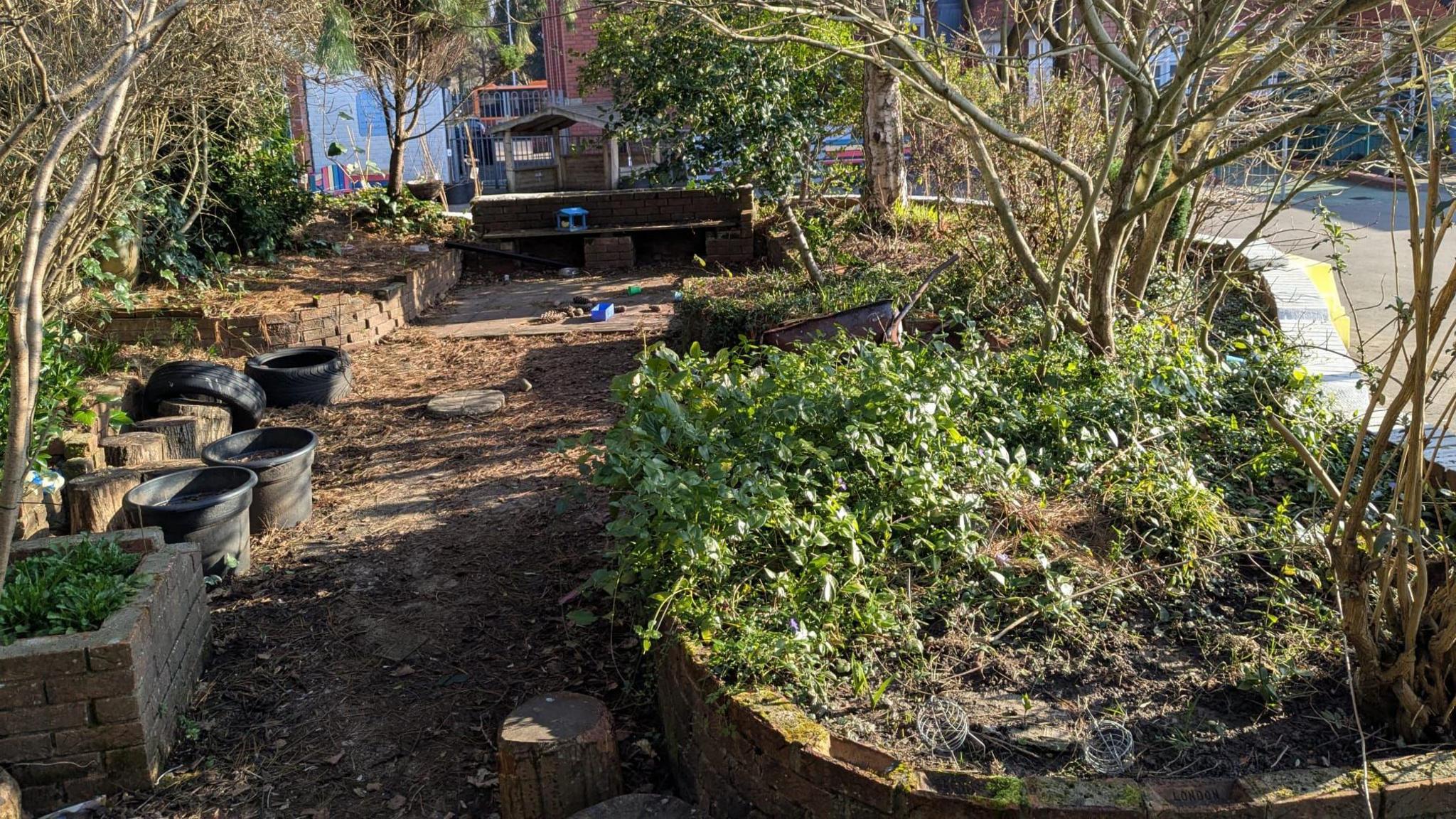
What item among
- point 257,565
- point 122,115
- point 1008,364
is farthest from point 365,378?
point 1008,364

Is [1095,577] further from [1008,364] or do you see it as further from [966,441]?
[1008,364]

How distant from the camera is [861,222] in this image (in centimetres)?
1073

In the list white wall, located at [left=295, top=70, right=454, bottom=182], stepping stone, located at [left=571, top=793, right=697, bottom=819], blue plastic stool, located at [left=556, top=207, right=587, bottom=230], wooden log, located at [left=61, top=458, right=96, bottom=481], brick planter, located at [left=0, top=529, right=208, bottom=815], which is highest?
white wall, located at [left=295, top=70, right=454, bottom=182]

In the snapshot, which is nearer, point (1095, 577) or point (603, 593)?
point (1095, 577)

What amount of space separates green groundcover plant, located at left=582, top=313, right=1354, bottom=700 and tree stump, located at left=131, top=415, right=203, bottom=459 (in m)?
2.94

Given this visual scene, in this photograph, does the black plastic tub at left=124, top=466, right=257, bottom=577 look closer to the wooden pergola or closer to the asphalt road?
the asphalt road

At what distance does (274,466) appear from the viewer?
5305 millimetres

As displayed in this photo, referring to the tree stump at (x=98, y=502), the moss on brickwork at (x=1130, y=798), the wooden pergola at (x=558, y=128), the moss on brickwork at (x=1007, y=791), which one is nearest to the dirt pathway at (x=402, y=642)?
the tree stump at (x=98, y=502)

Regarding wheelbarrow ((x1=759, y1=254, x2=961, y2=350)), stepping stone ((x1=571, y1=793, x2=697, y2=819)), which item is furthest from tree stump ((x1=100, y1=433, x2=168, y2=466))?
stepping stone ((x1=571, y1=793, x2=697, y2=819))

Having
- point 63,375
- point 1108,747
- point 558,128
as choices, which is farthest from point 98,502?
point 558,128

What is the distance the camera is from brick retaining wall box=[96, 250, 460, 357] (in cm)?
865

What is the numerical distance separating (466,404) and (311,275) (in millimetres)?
4355

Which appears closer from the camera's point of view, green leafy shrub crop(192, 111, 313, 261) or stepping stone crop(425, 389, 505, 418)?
stepping stone crop(425, 389, 505, 418)

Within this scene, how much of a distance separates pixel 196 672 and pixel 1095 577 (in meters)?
3.21
